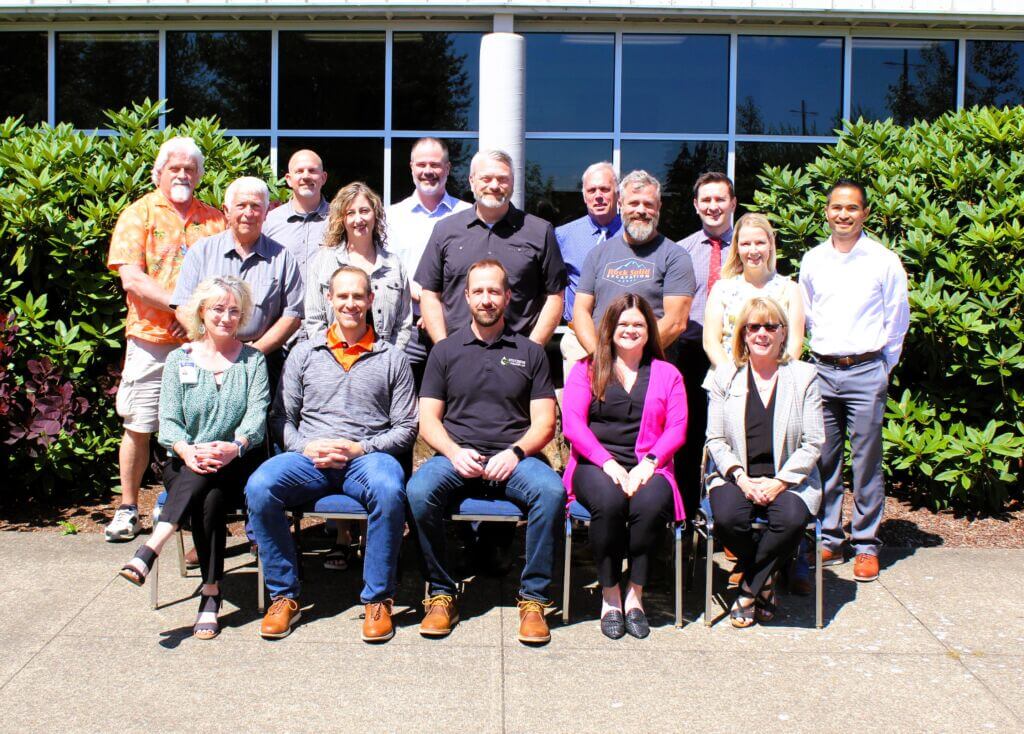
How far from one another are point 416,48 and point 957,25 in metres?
5.39

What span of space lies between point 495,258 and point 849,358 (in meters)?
1.98

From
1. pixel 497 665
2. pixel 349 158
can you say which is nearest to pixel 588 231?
pixel 497 665

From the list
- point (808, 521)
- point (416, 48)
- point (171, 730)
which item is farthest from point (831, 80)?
point (171, 730)

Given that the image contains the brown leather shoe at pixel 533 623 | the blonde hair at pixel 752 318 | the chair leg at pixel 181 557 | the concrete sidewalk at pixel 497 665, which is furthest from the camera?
the chair leg at pixel 181 557

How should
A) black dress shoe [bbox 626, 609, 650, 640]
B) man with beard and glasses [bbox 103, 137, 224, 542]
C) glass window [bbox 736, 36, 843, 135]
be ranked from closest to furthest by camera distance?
black dress shoe [bbox 626, 609, 650, 640] < man with beard and glasses [bbox 103, 137, 224, 542] < glass window [bbox 736, 36, 843, 135]

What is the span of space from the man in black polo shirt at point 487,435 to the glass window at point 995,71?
7.42 meters

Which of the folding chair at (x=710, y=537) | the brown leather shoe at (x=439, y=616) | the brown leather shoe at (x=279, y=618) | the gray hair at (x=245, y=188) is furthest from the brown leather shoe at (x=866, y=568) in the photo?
the gray hair at (x=245, y=188)

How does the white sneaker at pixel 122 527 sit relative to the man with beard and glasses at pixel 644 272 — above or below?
below

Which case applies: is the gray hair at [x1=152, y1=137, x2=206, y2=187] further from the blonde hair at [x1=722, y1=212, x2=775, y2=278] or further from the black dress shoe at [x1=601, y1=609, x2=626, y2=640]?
the black dress shoe at [x1=601, y1=609, x2=626, y2=640]

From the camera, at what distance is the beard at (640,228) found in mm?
5285

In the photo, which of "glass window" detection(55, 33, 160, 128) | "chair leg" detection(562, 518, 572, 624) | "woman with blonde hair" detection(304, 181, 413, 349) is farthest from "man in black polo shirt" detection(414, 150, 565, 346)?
"glass window" detection(55, 33, 160, 128)

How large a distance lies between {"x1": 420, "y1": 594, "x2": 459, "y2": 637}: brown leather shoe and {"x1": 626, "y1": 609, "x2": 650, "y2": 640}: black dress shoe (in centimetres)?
79

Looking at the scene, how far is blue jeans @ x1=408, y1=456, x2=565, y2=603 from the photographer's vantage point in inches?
177

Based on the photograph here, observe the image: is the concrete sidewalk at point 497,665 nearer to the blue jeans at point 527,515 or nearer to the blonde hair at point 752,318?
the blue jeans at point 527,515
